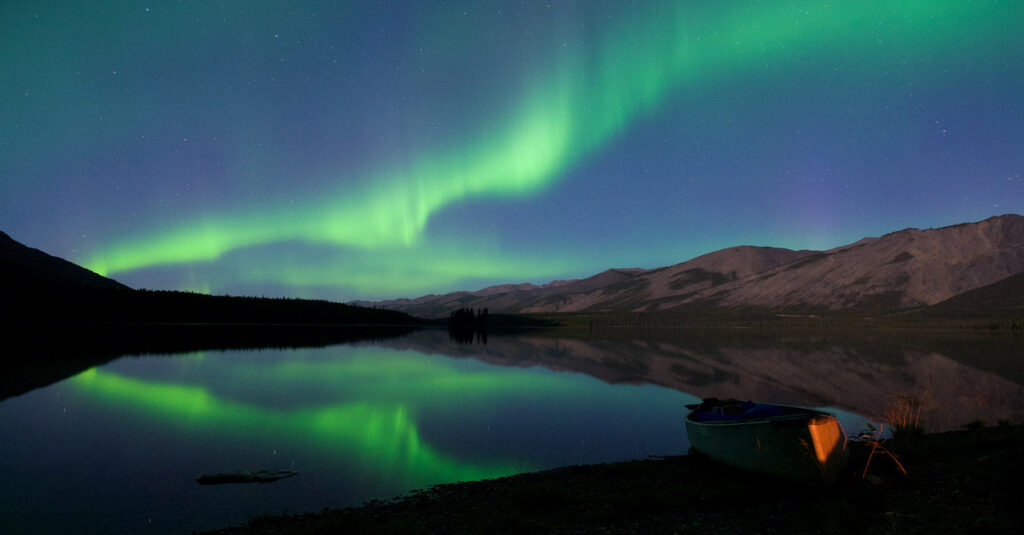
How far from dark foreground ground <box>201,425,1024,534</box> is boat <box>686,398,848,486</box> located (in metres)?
0.62

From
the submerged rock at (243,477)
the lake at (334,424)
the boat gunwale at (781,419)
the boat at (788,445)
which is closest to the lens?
the boat at (788,445)

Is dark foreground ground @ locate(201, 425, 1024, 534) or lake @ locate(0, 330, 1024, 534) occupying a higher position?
dark foreground ground @ locate(201, 425, 1024, 534)

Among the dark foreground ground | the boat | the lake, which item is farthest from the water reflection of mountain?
the boat

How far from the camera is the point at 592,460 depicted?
22.3 metres

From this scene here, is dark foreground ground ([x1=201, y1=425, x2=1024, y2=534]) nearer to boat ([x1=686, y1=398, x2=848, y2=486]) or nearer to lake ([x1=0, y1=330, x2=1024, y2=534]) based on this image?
boat ([x1=686, y1=398, x2=848, y2=486])

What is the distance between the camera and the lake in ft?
55.9

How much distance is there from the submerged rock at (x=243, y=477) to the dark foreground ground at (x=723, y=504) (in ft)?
17.1

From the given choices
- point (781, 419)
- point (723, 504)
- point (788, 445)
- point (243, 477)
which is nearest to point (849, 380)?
point (781, 419)

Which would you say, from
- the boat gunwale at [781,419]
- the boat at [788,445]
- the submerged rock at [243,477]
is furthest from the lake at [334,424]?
the boat at [788,445]

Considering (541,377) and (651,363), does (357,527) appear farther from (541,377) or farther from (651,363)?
(651,363)

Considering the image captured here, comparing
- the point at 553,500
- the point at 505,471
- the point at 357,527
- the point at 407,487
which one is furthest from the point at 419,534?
the point at 505,471

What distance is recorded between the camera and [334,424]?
99.1 ft

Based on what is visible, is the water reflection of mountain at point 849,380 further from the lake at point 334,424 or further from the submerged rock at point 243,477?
the submerged rock at point 243,477

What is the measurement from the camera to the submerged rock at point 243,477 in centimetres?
1855
